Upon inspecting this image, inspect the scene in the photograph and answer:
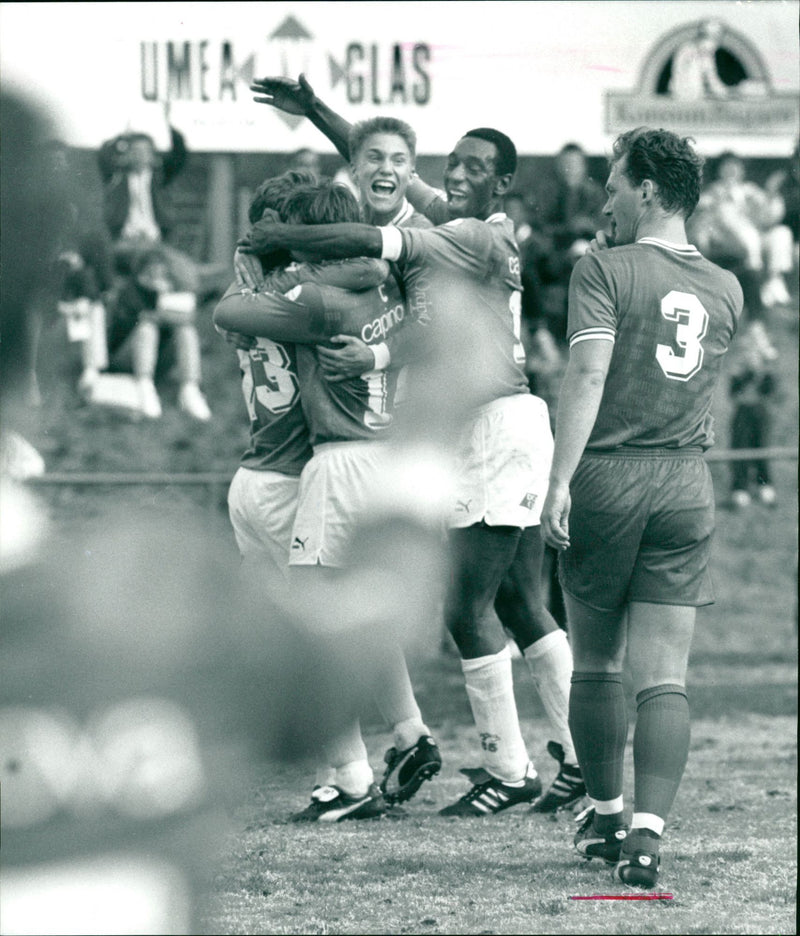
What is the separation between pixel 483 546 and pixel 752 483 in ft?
10.6

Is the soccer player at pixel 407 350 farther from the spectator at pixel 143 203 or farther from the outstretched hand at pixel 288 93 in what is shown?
the spectator at pixel 143 203

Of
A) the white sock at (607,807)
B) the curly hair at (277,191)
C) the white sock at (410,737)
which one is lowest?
the white sock at (607,807)

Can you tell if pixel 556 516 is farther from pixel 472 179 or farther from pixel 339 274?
pixel 339 274

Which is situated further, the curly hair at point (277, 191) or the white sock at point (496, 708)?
the white sock at point (496, 708)

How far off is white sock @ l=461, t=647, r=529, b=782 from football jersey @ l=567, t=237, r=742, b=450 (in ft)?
1.63

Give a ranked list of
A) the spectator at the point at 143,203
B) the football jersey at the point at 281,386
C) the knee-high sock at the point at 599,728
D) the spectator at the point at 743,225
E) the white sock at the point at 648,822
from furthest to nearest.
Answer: the spectator at the point at 743,225 → the knee-high sock at the point at 599,728 → the white sock at the point at 648,822 → the spectator at the point at 143,203 → the football jersey at the point at 281,386

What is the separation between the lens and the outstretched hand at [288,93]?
1868mm

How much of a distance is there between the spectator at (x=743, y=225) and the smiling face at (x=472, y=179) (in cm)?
176

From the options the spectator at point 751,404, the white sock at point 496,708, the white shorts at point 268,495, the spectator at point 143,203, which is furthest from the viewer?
the spectator at point 751,404

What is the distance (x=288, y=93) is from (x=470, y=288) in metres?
0.77

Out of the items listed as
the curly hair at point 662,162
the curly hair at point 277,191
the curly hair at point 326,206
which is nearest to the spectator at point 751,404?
the curly hair at point 662,162

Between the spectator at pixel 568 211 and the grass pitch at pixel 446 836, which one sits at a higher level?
the spectator at pixel 568 211

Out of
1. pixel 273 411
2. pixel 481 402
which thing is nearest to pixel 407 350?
pixel 481 402

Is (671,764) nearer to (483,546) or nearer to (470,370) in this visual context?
(483,546)
